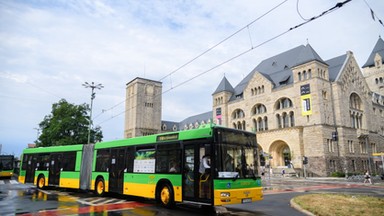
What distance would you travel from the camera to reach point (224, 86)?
208 feet

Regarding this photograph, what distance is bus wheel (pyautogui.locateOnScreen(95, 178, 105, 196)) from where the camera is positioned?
608 inches

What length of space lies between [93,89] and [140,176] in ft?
75.2

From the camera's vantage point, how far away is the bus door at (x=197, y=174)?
Answer: 32.5ft

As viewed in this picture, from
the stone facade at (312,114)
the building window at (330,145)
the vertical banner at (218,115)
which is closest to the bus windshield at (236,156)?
the stone facade at (312,114)

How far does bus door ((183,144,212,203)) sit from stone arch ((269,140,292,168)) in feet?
137

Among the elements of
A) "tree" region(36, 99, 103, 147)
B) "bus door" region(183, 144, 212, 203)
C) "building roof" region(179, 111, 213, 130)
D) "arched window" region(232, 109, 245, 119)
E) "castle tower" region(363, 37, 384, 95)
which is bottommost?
"bus door" region(183, 144, 212, 203)

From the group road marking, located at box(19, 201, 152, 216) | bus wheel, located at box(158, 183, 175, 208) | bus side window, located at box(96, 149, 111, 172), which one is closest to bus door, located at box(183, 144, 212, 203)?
bus wheel, located at box(158, 183, 175, 208)

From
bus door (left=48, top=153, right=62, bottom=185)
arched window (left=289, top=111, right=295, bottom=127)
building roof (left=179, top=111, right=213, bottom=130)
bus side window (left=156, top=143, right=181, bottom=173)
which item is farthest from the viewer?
building roof (left=179, top=111, right=213, bottom=130)

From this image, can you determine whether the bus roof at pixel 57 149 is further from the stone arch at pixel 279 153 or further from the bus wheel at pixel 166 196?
the stone arch at pixel 279 153

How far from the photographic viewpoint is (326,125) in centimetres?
4428

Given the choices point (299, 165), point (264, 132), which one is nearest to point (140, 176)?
point (299, 165)

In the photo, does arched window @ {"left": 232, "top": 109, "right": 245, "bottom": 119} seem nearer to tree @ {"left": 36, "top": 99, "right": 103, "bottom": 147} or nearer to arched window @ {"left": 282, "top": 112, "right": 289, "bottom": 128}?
arched window @ {"left": 282, "top": 112, "right": 289, "bottom": 128}

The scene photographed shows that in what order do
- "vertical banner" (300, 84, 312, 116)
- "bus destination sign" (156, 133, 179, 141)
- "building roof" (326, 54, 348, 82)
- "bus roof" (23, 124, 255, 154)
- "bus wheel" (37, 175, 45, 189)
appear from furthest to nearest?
1. "building roof" (326, 54, 348, 82)
2. "vertical banner" (300, 84, 312, 116)
3. "bus wheel" (37, 175, 45, 189)
4. "bus destination sign" (156, 133, 179, 141)
5. "bus roof" (23, 124, 255, 154)

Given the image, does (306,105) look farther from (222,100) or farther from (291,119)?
(222,100)
